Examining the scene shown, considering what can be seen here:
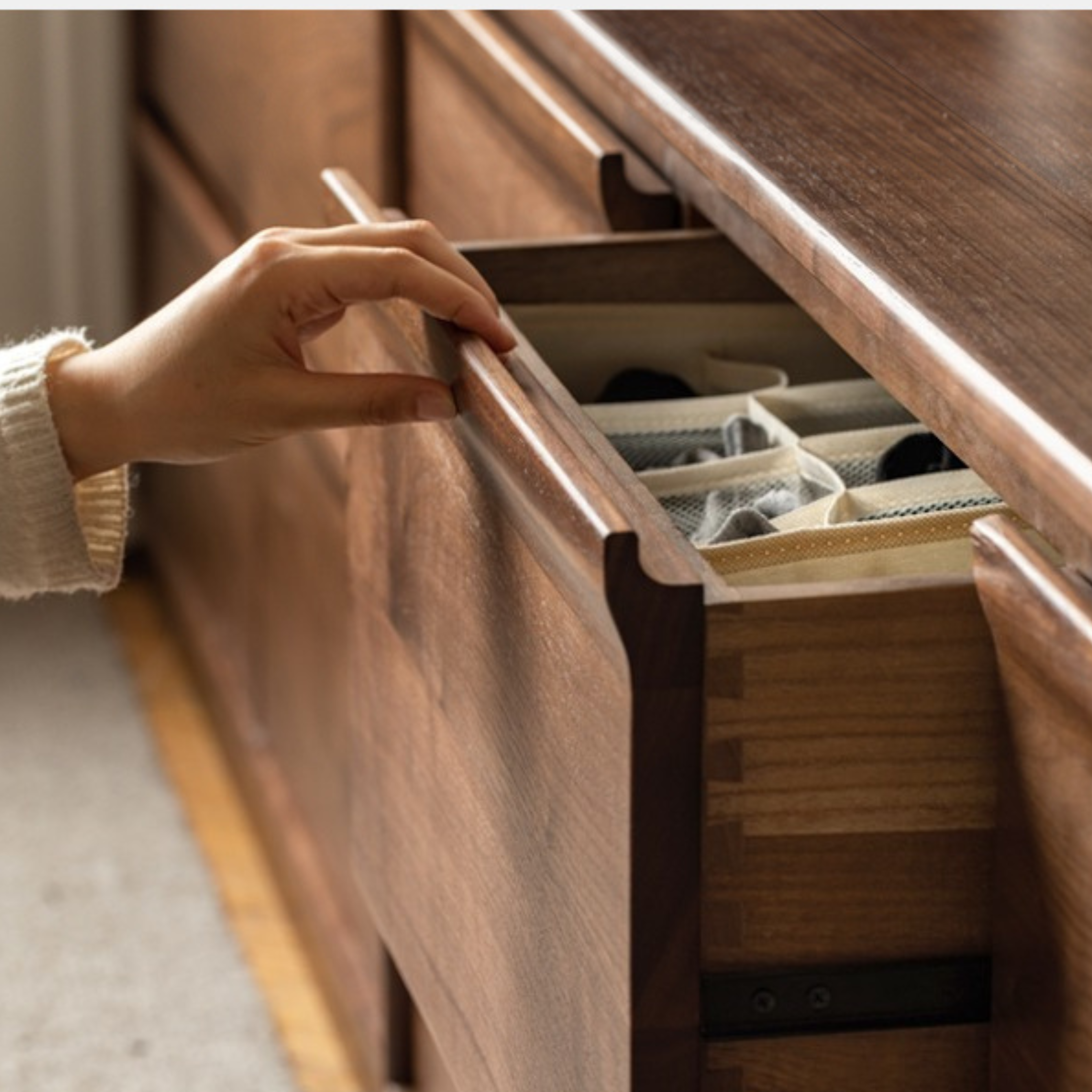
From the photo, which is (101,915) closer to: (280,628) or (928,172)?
(280,628)

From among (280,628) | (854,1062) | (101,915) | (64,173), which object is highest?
(854,1062)

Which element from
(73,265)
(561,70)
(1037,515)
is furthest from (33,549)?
(73,265)

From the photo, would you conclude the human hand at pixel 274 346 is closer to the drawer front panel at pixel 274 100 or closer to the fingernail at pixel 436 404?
the fingernail at pixel 436 404

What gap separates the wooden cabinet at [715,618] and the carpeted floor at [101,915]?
0.56 meters

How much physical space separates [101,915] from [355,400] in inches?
38.6

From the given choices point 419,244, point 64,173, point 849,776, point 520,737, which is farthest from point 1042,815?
→ point 64,173

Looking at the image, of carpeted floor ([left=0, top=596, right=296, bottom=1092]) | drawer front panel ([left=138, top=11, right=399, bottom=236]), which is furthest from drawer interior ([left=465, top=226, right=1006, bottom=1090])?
carpeted floor ([left=0, top=596, right=296, bottom=1092])

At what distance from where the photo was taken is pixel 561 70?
3.06 feet

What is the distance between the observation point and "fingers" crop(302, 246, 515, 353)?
2.11 feet

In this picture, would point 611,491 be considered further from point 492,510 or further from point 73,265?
point 73,265

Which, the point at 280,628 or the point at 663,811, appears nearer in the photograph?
the point at 663,811

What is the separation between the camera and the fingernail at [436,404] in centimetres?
65

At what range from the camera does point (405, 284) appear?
65cm

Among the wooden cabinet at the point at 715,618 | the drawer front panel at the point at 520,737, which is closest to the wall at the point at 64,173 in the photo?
the wooden cabinet at the point at 715,618
